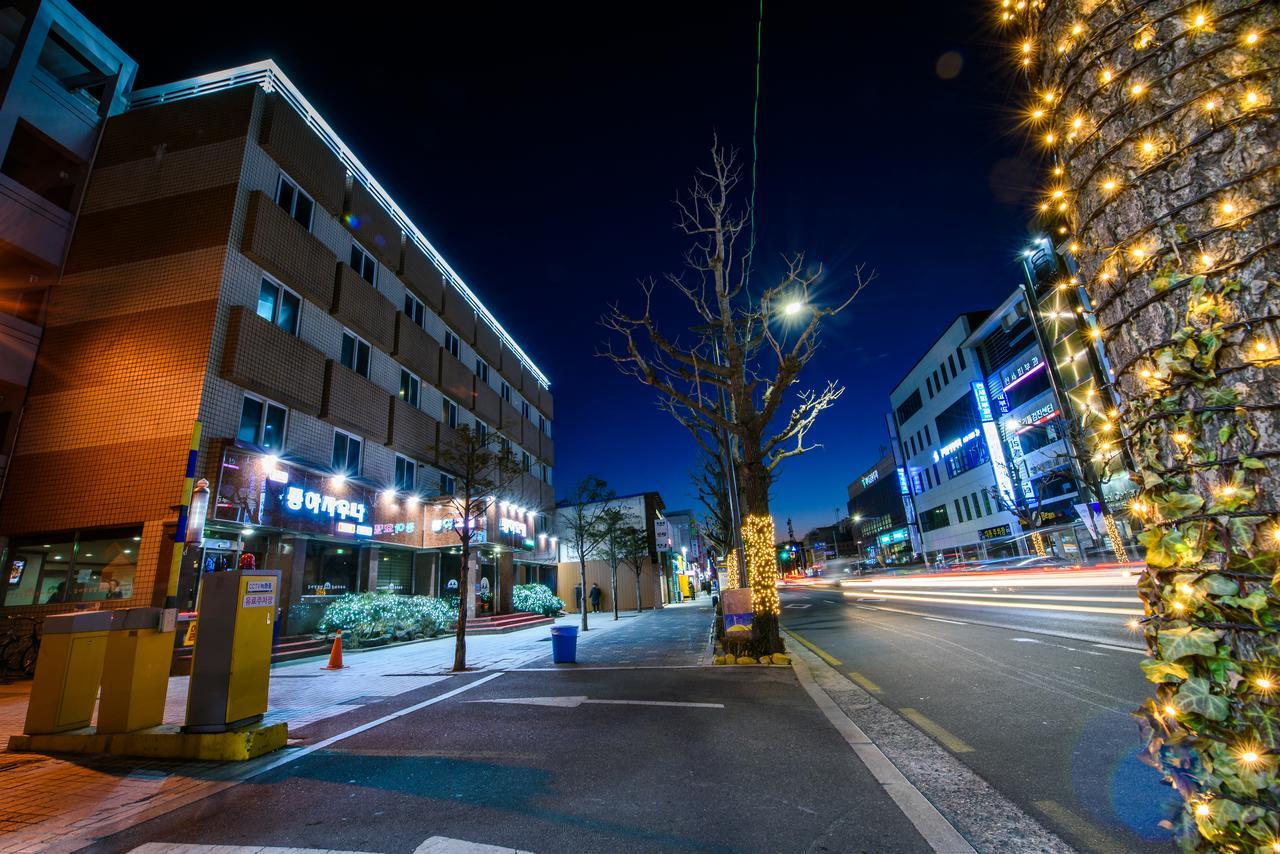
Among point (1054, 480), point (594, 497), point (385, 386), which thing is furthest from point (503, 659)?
point (1054, 480)

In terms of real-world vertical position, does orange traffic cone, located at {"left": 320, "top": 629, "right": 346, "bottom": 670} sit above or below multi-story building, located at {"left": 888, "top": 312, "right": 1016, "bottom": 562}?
below

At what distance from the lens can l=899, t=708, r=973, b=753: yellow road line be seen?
15.9 ft

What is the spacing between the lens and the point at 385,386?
2023cm

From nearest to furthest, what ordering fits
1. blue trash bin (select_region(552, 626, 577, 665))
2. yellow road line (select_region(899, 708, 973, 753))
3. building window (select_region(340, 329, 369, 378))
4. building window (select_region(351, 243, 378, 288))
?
yellow road line (select_region(899, 708, 973, 753)), blue trash bin (select_region(552, 626, 577, 665)), building window (select_region(340, 329, 369, 378)), building window (select_region(351, 243, 378, 288))

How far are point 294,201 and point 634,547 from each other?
2467 centimetres

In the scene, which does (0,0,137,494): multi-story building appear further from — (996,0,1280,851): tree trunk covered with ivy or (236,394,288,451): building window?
(996,0,1280,851): tree trunk covered with ivy

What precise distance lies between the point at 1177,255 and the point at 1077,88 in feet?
2.85

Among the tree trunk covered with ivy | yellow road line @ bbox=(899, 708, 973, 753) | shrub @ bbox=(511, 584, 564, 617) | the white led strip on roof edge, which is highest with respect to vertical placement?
the white led strip on roof edge

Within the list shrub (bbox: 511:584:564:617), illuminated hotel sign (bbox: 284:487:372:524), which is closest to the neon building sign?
illuminated hotel sign (bbox: 284:487:372:524)

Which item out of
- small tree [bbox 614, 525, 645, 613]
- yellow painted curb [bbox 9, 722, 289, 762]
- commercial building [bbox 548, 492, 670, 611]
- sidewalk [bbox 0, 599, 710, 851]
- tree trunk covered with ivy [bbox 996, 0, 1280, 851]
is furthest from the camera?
commercial building [bbox 548, 492, 670, 611]

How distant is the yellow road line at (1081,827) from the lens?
307 cm

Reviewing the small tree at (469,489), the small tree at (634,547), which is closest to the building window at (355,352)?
the small tree at (469,489)

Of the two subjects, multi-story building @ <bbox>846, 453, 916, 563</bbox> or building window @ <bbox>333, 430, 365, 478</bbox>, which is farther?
multi-story building @ <bbox>846, 453, 916, 563</bbox>

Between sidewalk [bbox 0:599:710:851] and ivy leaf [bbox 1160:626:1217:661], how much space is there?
6.16 meters
